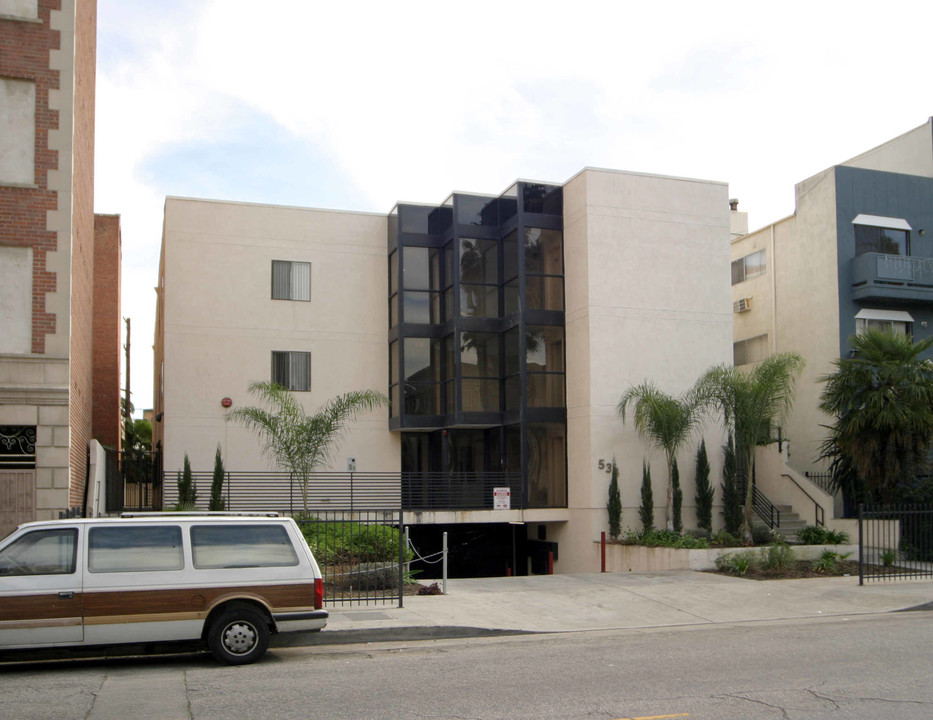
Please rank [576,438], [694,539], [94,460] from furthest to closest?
[576,438] → [694,539] → [94,460]

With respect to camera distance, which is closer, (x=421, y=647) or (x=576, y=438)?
(x=421, y=647)

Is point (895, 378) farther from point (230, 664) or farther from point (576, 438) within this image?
point (230, 664)

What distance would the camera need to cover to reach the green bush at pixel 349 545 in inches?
710

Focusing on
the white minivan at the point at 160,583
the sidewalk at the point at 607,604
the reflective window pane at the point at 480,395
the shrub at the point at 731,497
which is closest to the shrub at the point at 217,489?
the reflective window pane at the point at 480,395

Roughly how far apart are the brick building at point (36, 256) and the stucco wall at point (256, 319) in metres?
9.66

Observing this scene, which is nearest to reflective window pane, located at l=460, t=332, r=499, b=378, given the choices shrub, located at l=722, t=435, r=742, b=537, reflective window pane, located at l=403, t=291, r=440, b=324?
reflective window pane, located at l=403, t=291, r=440, b=324

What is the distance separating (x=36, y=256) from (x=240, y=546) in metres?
8.95

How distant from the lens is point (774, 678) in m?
9.88

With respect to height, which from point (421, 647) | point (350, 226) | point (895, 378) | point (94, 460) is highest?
point (350, 226)

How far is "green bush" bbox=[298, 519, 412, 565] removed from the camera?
18031 mm

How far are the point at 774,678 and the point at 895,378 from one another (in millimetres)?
16079

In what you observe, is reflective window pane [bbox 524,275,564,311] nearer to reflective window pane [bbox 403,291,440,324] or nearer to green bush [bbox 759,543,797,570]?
reflective window pane [bbox 403,291,440,324]

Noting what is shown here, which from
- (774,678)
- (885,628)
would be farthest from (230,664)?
(885,628)

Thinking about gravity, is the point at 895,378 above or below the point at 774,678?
above
